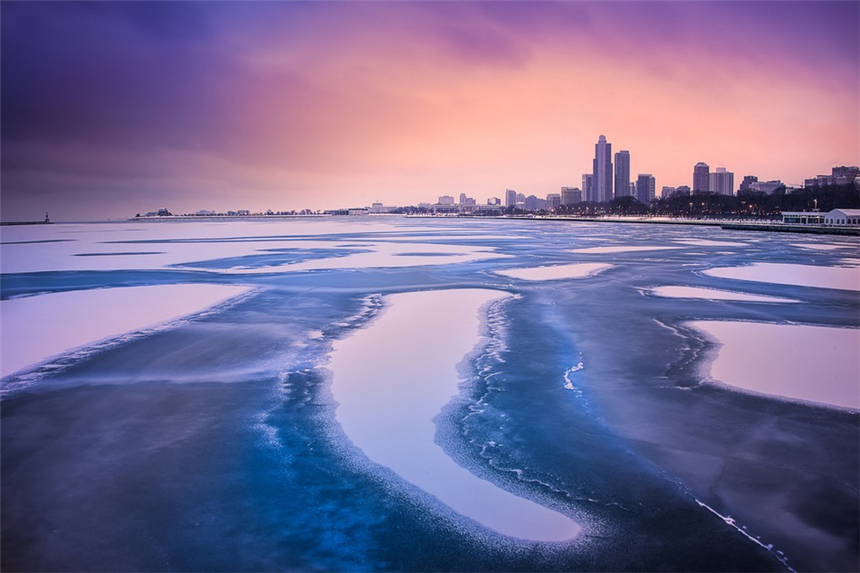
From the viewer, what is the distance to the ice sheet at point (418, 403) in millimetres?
4043

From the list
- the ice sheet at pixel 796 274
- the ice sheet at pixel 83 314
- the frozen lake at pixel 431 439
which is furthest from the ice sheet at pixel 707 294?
the ice sheet at pixel 83 314

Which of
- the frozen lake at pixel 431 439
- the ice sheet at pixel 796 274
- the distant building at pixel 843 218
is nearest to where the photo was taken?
the frozen lake at pixel 431 439

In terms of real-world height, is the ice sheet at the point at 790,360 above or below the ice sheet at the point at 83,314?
below

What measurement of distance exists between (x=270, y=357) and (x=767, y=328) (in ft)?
26.3

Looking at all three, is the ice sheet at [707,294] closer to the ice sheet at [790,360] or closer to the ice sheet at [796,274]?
the ice sheet at [790,360]

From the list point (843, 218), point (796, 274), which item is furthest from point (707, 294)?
point (843, 218)

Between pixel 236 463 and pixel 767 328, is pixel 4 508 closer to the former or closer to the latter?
pixel 236 463

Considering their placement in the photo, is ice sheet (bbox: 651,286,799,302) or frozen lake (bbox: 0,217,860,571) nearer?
frozen lake (bbox: 0,217,860,571)

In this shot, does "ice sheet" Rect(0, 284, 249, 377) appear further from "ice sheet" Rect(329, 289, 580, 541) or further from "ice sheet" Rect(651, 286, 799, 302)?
"ice sheet" Rect(651, 286, 799, 302)

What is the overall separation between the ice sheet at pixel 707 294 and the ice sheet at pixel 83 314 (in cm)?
1029

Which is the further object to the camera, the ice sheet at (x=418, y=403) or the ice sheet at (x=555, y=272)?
the ice sheet at (x=555, y=272)

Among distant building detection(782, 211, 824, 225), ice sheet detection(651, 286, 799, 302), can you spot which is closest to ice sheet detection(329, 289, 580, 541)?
ice sheet detection(651, 286, 799, 302)

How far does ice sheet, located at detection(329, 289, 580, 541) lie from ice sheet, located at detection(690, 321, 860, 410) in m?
3.47

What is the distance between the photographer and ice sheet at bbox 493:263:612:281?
16.9 m
